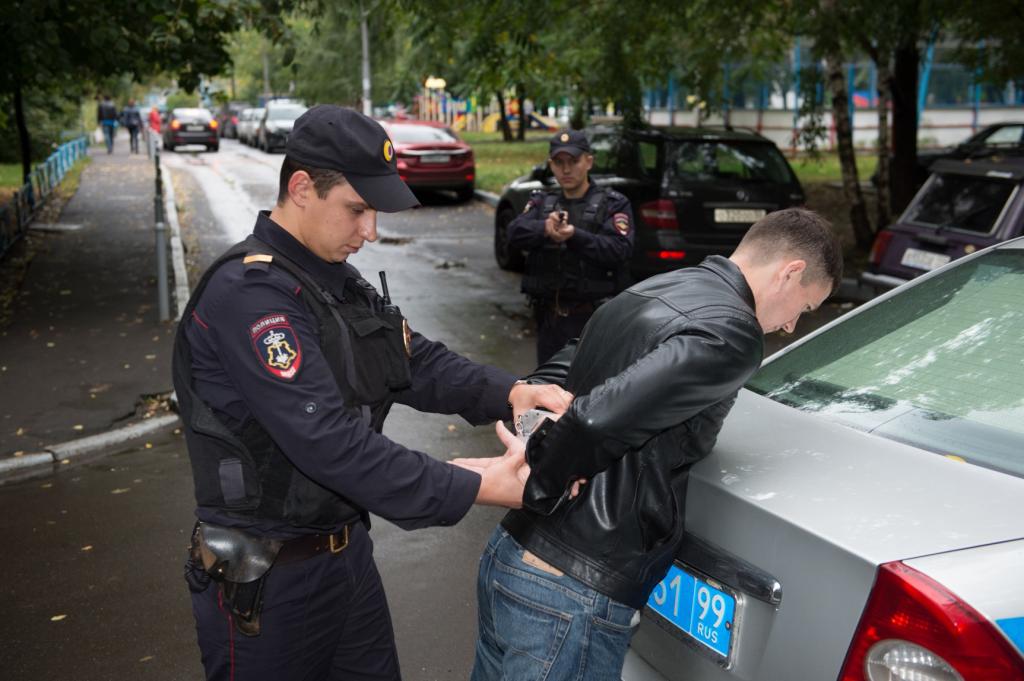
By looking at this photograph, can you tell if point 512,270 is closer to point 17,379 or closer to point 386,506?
point 17,379

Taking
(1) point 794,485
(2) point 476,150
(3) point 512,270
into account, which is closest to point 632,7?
(3) point 512,270

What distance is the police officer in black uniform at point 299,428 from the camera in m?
2.17

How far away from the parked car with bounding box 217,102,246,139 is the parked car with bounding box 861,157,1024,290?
40.0m

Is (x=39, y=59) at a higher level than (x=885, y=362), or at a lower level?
higher

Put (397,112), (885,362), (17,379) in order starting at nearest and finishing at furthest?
(885,362), (17,379), (397,112)

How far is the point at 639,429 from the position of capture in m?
2.02

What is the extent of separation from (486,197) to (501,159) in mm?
8058

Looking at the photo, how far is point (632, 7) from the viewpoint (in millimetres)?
12344

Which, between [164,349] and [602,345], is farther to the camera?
[164,349]

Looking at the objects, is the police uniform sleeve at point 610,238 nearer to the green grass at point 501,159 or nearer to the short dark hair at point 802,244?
the short dark hair at point 802,244

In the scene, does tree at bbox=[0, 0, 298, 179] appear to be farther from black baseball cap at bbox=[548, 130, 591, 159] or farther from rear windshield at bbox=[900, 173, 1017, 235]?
rear windshield at bbox=[900, 173, 1017, 235]

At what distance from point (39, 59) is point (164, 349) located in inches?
138

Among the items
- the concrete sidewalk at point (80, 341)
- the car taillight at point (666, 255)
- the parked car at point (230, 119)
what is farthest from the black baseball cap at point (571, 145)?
the parked car at point (230, 119)

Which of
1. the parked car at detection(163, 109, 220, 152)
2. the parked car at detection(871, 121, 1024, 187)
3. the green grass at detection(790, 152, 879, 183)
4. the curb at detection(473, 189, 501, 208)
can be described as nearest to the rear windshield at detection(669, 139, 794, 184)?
the parked car at detection(871, 121, 1024, 187)
